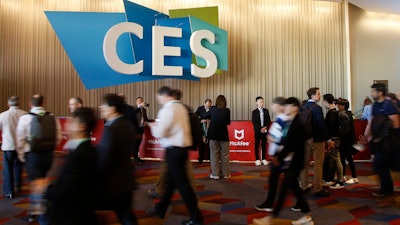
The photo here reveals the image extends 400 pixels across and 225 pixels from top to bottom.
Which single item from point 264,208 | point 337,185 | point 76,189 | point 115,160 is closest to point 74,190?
point 76,189

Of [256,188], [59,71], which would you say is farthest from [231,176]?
[59,71]

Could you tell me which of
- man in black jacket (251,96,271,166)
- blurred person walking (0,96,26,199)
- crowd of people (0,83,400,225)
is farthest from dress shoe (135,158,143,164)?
blurred person walking (0,96,26,199)

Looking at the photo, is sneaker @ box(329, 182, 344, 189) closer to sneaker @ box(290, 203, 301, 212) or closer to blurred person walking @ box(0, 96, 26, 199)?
sneaker @ box(290, 203, 301, 212)

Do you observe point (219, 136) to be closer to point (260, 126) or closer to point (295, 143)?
point (260, 126)

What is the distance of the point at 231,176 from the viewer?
623 centimetres

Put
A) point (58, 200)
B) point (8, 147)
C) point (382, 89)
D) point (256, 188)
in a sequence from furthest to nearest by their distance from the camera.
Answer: point (256, 188) → point (8, 147) → point (382, 89) → point (58, 200)

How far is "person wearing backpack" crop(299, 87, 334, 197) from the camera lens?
4551 millimetres

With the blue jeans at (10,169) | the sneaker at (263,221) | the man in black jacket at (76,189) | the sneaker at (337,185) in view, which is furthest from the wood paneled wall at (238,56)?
the man in black jacket at (76,189)

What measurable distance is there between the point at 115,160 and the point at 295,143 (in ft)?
5.88

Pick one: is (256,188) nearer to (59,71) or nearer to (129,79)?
(129,79)

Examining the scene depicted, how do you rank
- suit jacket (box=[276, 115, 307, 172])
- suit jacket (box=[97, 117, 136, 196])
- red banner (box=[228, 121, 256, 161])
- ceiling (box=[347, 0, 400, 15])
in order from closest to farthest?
1. suit jacket (box=[97, 117, 136, 196])
2. suit jacket (box=[276, 115, 307, 172])
3. red banner (box=[228, 121, 256, 161])
4. ceiling (box=[347, 0, 400, 15])

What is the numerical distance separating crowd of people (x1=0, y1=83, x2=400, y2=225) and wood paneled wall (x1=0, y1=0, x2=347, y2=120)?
19.2 feet

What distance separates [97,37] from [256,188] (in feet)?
20.7

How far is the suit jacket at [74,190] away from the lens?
6.08 ft
